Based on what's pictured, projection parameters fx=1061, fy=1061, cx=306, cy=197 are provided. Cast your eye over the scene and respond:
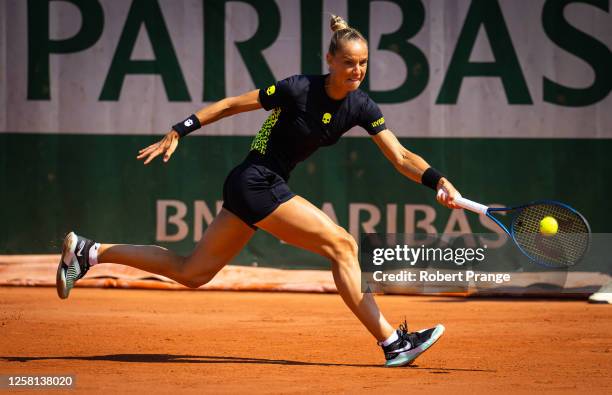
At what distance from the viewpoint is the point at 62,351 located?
5453 millimetres

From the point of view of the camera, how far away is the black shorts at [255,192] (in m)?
4.86

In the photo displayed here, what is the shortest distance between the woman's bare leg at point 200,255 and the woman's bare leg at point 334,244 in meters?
0.22

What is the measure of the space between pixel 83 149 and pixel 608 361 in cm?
512

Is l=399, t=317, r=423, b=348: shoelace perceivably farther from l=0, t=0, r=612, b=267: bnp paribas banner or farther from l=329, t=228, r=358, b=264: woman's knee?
l=0, t=0, r=612, b=267: bnp paribas banner

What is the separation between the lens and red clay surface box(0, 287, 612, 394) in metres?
4.55

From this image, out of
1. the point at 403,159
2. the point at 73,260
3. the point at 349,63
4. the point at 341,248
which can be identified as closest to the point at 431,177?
the point at 403,159

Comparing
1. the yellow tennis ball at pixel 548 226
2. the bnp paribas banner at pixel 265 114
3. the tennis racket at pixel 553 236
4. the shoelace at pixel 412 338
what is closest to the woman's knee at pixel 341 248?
the shoelace at pixel 412 338


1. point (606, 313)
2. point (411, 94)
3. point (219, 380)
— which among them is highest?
point (411, 94)

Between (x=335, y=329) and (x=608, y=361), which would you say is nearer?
(x=608, y=361)

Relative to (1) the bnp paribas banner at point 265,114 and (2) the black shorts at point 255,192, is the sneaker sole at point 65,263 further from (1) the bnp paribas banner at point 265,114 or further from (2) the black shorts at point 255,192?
(1) the bnp paribas banner at point 265,114

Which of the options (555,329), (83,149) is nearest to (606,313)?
(555,329)

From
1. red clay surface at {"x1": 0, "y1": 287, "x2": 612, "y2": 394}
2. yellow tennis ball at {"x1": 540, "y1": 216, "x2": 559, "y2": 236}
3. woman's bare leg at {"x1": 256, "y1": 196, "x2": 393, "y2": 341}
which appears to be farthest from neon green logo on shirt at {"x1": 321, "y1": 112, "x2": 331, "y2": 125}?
yellow tennis ball at {"x1": 540, "y1": 216, "x2": 559, "y2": 236}

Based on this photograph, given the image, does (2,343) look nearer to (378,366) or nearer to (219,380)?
(219,380)

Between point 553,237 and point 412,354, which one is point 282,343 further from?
point 553,237
